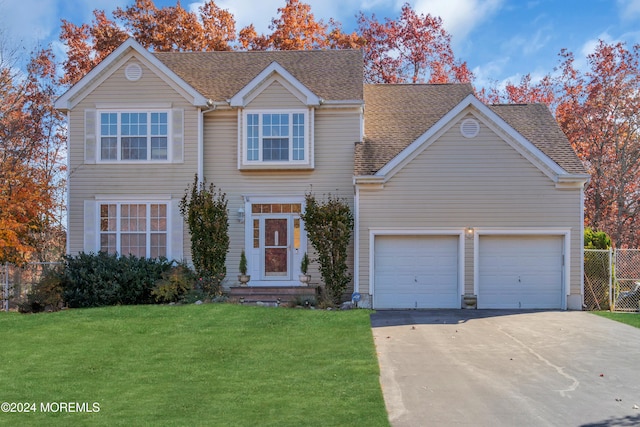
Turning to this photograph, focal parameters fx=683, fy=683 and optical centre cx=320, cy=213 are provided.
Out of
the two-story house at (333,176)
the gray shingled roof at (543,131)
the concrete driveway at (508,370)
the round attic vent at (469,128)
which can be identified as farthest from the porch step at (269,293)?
the gray shingled roof at (543,131)

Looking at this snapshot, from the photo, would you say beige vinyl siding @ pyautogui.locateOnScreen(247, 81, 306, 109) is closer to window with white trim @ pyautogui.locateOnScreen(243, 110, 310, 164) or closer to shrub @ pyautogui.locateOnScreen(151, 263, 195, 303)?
window with white trim @ pyautogui.locateOnScreen(243, 110, 310, 164)

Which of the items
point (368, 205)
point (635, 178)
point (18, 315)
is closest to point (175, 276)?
point (18, 315)

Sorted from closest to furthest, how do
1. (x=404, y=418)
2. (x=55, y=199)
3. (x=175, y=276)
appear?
(x=404, y=418)
(x=175, y=276)
(x=55, y=199)

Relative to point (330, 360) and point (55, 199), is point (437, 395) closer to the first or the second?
point (330, 360)

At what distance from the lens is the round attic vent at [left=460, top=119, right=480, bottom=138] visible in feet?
63.3

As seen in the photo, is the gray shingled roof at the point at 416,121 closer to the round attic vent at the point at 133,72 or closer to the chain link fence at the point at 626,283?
the chain link fence at the point at 626,283

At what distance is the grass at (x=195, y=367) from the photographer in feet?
27.8

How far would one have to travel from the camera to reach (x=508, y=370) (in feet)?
36.2

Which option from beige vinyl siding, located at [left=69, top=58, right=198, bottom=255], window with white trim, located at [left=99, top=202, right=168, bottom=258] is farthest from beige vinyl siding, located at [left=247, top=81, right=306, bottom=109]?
window with white trim, located at [left=99, top=202, right=168, bottom=258]

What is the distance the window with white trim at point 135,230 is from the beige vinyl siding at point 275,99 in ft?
14.0

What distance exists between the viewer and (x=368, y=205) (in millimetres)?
19391

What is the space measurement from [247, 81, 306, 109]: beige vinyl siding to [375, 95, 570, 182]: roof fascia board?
3608 millimetres

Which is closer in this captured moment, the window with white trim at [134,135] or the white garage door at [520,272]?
the white garage door at [520,272]

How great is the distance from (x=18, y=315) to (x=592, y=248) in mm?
16624
